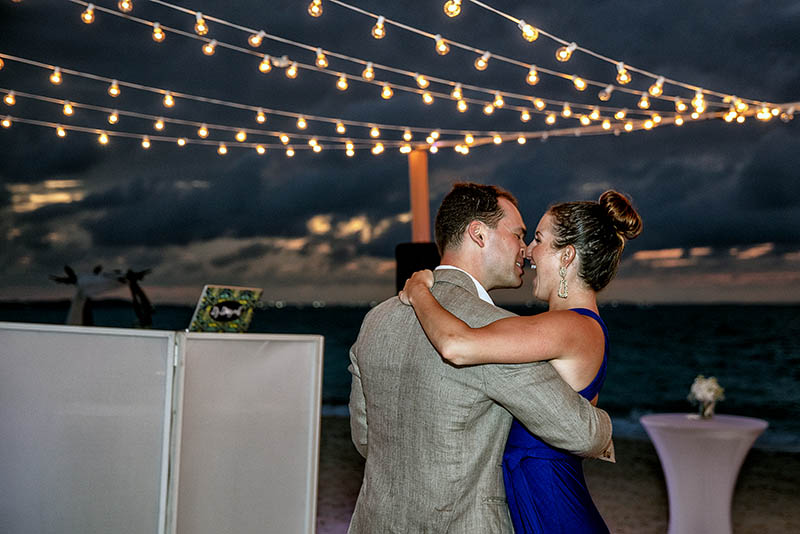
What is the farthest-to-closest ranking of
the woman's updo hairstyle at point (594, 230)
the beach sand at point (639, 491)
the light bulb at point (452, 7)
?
1. the beach sand at point (639, 491)
2. the light bulb at point (452, 7)
3. the woman's updo hairstyle at point (594, 230)

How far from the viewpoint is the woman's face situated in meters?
2.08

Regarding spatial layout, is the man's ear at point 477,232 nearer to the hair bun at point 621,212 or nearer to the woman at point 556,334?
the woman at point 556,334

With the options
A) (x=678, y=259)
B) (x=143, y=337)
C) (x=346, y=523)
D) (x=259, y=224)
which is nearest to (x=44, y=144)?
(x=259, y=224)

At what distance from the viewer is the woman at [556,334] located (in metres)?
1.62

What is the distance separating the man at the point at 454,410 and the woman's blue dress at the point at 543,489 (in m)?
0.11

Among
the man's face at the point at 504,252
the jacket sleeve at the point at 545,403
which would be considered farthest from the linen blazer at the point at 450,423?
the man's face at the point at 504,252

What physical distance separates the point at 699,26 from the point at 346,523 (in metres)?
10.0

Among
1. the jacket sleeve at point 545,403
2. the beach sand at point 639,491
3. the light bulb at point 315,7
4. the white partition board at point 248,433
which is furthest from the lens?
the beach sand at point 639,491

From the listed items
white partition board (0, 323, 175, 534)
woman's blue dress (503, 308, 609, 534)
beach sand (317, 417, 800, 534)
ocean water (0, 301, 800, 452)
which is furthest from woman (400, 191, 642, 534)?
ocean water (0, 301, 800, 452)

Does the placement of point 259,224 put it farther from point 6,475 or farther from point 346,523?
point 6,475

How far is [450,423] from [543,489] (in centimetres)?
40

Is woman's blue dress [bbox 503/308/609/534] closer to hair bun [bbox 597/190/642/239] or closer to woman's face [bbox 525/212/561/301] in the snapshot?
woman's face [bbox 525/212/561/301]

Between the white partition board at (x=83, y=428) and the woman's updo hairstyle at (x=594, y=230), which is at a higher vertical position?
the woman's updo hairstyle at (x=594, y=230)

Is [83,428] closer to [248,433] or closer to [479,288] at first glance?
[248,433]
